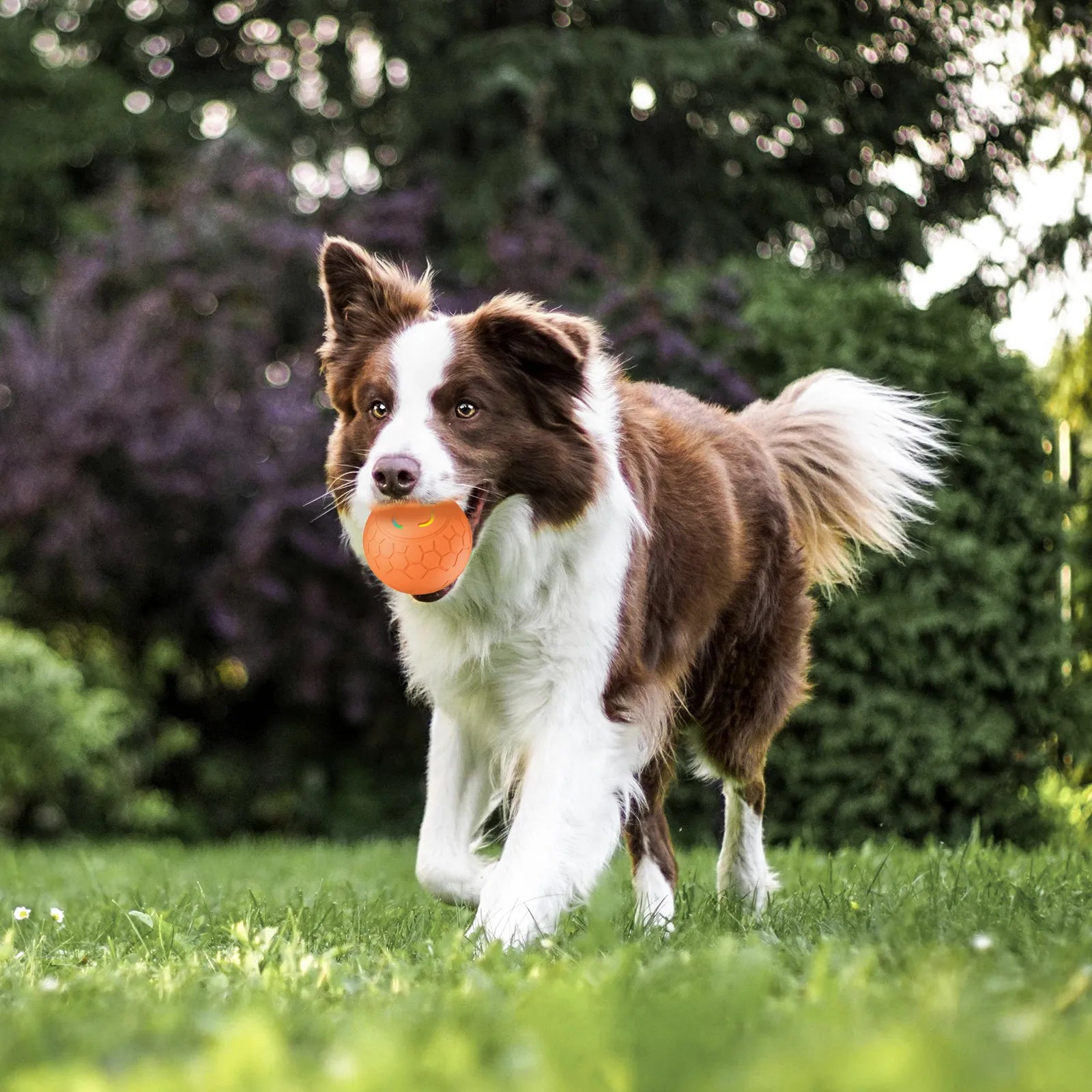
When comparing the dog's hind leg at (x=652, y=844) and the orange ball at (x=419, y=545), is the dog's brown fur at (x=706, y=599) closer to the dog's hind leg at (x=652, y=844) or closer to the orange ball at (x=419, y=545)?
the dog's hind leg at (x=652, y=844)

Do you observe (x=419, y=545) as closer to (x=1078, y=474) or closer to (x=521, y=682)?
(x=521, y=682)

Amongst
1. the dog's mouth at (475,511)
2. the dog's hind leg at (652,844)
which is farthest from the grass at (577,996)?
the dog's mouth at (475,511)

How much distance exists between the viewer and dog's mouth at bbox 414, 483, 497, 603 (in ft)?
12.1

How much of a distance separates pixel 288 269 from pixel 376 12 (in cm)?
230

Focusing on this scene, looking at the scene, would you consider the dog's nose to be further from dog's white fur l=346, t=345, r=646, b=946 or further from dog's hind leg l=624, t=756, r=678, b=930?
dog's hind leg l=624, t=756, r=678, b=930

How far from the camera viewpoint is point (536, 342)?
3783 mm

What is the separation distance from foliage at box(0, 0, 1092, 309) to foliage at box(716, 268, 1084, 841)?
829 millimetres

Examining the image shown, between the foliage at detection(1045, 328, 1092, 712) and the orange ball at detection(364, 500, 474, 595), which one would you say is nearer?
the orange ball at detection(364, 500, 474, 595)

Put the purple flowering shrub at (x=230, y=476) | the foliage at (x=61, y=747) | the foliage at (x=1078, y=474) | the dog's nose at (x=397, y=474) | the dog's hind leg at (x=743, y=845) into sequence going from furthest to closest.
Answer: the purple flowering shrub at (x=230, y=476), the foliage at (x=61, y=747), the foliage at (x=1078, y=474), the dog's hind leg at (x=743, y=845), the dog's nose at (x=397, y=474)

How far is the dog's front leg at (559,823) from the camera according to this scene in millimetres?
3482

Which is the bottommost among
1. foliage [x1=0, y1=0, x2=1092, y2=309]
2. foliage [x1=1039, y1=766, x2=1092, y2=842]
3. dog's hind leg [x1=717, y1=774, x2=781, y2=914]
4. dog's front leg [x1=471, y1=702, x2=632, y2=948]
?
foliage [x1=1039, y1=766, x2=1092, y2=842]

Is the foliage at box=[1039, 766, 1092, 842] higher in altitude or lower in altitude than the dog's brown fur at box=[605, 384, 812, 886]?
lower

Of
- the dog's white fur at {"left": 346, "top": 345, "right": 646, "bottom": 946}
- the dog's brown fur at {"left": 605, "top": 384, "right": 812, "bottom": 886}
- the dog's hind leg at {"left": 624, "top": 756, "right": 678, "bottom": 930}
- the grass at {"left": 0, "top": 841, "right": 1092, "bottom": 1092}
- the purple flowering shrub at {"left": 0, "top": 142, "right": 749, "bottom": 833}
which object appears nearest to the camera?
the grass at {"left": 0, "top": 841, "right": 1092, "bottom": 1092}

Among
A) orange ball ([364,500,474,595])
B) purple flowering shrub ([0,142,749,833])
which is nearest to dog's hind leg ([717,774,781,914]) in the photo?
orange ball ([364,500,474,595])
